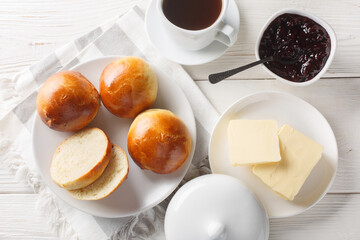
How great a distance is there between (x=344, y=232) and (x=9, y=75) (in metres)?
1.37

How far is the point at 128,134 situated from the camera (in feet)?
3.93

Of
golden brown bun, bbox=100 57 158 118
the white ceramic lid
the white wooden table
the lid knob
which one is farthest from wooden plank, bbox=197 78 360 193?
the lid knob

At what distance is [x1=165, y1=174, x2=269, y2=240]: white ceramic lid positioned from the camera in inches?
39.9

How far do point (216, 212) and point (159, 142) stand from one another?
0.90 ft

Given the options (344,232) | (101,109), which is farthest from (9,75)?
(344,232)

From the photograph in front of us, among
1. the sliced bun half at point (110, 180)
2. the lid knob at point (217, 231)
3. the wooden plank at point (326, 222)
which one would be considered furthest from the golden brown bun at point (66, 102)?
the wooden plank at point (326, 222)

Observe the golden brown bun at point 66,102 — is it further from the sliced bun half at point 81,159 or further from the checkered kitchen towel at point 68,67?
the checkered kitchen towel at point 68,67

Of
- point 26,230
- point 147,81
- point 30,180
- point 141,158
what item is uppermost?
point 147,81

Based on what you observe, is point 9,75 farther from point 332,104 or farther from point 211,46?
point 332,104

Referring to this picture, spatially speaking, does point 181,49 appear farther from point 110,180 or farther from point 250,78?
point 110,180

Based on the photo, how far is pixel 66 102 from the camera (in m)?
1.13

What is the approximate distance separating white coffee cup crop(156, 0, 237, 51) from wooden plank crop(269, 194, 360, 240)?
675 millimetres

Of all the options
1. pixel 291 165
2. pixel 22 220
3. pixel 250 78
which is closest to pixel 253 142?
pixel 291 165

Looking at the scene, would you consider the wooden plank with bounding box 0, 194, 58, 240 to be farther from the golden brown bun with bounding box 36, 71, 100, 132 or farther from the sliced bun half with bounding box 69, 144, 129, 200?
the golden brown bun with bounding box 36, 71, 100, 132
